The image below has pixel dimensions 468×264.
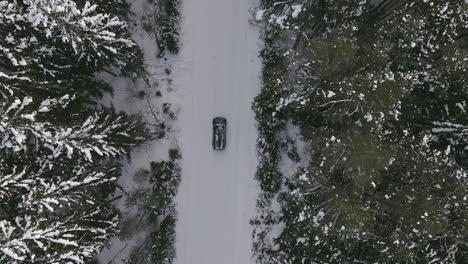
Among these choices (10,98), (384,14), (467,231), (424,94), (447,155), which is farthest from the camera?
(384,14)

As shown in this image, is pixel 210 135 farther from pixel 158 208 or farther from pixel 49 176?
pixel 49 176

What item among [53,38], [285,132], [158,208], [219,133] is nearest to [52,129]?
[53,38]

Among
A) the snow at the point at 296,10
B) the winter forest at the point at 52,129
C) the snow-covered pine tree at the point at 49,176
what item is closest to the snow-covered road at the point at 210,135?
the snow at the point at 296,10

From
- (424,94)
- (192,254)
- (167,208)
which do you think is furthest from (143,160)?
(424,94)

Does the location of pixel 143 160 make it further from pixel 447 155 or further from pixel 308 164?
pixel 447 155

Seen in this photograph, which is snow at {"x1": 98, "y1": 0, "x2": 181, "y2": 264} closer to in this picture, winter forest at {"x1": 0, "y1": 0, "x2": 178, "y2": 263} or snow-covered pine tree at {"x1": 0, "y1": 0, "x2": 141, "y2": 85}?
winter forest at {"x1": 0, "y1": 0, "x2": 178, "y2": 263}

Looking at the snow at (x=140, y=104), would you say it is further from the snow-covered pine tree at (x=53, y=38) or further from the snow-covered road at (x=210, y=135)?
the snow-covered pine tree at (x=53, y=38)
